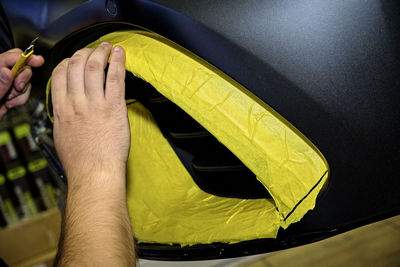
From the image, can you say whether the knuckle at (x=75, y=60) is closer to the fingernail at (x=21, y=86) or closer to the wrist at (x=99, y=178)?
the wrist at (x=99, y=178)

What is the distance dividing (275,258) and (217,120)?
0.38 metres

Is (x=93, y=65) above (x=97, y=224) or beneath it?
above

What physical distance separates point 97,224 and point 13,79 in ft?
1.59

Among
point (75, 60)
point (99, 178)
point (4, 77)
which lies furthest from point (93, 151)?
point (4, 77)

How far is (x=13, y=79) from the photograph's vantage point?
2.79 feet

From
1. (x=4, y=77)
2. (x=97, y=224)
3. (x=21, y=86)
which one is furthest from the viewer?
(x=21, y=86)

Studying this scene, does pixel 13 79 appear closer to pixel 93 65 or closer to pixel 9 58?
pixel 9 58

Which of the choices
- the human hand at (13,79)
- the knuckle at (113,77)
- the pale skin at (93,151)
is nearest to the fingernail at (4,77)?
the human hand at (13,79)

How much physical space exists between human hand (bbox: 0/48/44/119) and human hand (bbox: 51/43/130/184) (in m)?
0.22

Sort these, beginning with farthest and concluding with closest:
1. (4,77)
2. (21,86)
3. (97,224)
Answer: (21,86) → (4,77) → (97,224)

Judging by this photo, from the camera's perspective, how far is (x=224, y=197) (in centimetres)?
102

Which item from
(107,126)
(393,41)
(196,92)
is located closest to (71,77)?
(107,126)

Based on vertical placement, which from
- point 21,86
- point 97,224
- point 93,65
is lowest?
point 97,224

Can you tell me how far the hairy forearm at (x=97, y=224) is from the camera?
20.6 inches
